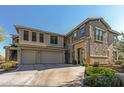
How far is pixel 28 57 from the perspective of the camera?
12.6m

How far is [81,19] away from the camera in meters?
10.6

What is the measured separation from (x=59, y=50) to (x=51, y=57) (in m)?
2.02

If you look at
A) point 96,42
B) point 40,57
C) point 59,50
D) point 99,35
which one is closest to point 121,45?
point 99,35

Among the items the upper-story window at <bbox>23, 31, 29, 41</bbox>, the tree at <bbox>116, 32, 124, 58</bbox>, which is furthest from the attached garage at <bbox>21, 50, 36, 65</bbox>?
the tree at <bbox>116, 32, 124, 58</bbox>

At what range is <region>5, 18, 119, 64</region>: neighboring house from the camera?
11.8 metres

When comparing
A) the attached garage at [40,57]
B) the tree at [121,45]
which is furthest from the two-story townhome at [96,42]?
the attached garage at [40,57]

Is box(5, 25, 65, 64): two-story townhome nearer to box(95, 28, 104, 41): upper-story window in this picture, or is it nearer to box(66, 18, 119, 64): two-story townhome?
box(66, 18, 119, 64): two-story townhome

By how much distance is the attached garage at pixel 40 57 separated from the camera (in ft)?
40.7

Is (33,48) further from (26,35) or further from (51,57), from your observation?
(51,57)

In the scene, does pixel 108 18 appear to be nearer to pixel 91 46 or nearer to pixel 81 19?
pixel 81 19

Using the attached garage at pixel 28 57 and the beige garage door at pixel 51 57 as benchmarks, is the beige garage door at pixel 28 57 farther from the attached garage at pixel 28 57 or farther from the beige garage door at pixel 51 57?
the beige garage door at pixel 51 57
